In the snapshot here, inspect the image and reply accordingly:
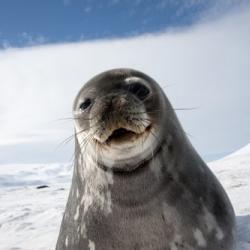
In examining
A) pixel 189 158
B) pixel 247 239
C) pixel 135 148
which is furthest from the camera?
pixel 247 239

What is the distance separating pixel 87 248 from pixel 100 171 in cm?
52

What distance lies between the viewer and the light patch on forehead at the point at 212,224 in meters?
2.64

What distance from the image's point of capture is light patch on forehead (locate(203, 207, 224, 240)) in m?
2.64

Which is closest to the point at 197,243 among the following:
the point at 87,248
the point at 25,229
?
the point at 87,248

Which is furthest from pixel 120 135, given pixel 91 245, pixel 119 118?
pixel 91 245

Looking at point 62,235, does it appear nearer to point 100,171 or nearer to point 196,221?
point 100,171

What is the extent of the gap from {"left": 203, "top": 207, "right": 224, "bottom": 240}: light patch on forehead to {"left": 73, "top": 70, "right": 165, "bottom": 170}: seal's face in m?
0.56

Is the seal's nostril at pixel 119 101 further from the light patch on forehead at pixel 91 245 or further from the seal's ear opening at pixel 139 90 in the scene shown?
the light patch on forehead at pixel 91 245

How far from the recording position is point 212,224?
2660 mm

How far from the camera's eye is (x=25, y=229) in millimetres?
5891

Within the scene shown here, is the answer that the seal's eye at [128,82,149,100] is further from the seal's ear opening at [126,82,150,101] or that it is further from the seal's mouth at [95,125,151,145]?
the seal's mouth at [95,125,151,145]

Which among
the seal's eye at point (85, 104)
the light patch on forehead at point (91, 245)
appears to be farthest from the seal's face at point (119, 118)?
the light patch on forehead at point (91, 245)

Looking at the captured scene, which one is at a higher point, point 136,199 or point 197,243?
point 136,199

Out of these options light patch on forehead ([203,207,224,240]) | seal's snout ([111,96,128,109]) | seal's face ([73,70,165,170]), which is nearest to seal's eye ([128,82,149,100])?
seal's face ([73,70,165,170])
